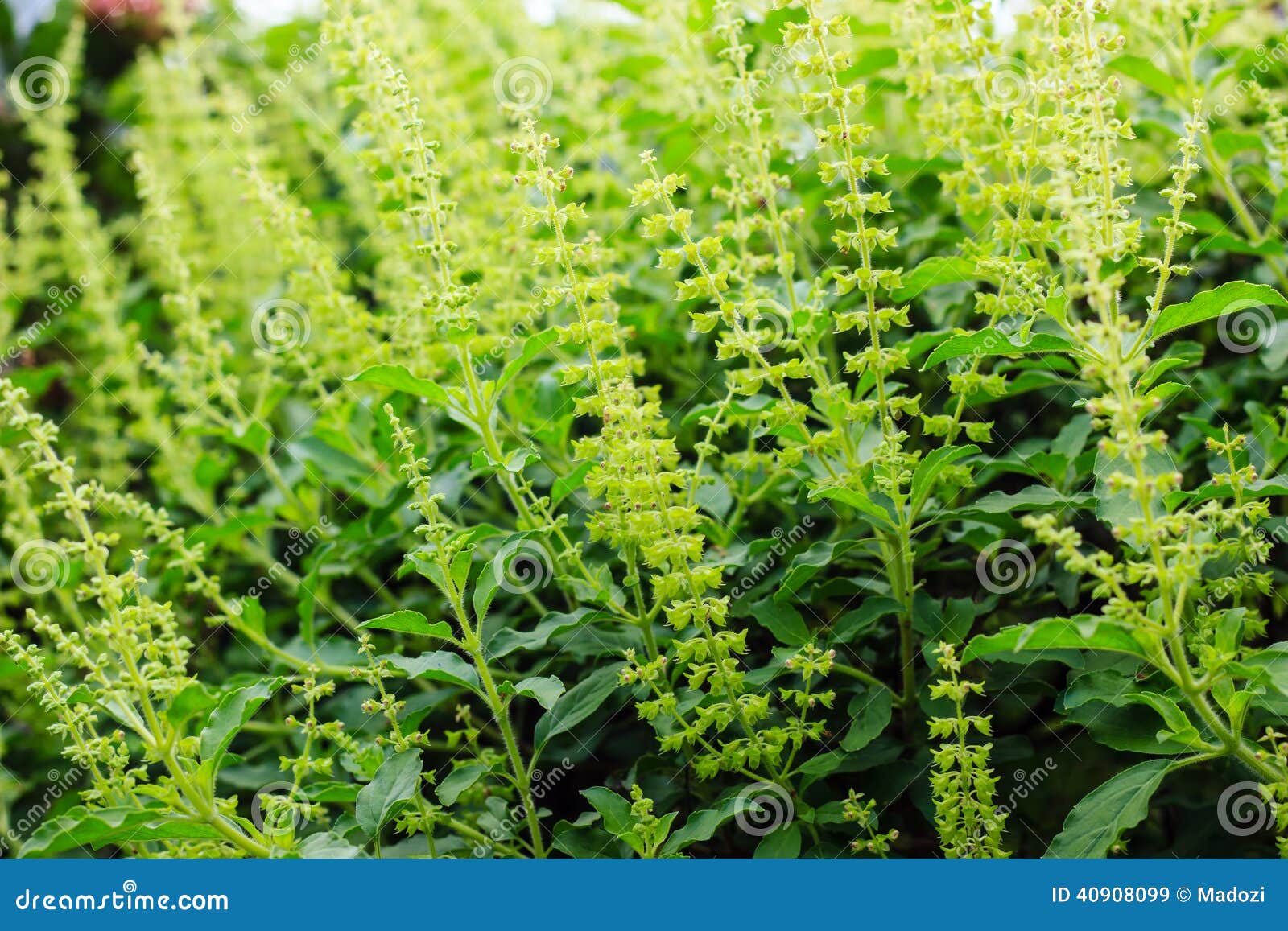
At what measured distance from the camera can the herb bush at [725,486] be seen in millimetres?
1863

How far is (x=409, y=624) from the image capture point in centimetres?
188

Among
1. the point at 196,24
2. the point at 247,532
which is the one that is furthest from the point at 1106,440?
the point at 196,24

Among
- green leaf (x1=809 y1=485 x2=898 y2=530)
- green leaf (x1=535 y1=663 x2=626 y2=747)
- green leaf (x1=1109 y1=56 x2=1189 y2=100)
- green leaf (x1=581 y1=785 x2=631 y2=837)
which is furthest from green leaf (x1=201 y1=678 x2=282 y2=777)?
green leaf (x1=1109 y1=56 x2=1189 y2=100)

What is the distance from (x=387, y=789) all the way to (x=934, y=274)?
4.50ft

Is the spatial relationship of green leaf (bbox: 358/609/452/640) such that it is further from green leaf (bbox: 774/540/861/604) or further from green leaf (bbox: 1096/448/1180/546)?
green leaf (bbox: 1096/448/1180/546)

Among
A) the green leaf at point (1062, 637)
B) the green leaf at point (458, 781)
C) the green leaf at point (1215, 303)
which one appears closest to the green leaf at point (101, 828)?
the green leaf at point (458, 781)

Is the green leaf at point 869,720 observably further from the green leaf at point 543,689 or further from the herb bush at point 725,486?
the green leaf at point 543,689

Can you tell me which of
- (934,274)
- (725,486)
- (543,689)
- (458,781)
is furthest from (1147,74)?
(458,781)

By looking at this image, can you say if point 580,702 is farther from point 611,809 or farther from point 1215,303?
point 1215,303

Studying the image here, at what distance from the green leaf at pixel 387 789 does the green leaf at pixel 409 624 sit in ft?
0.78

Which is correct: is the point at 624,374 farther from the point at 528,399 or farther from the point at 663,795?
the point at 663,795

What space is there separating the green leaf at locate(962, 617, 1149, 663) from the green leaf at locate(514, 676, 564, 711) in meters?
0.69

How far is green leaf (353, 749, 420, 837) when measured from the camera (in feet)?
6.20

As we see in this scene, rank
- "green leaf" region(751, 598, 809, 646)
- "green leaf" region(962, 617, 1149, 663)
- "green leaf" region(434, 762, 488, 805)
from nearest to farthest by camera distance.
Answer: "green leaf" region(962, 617, 1149, 663)
"green leaf" region(434, 762, 488, 805)
"green leaf" region(751, 598, 809, 646)
